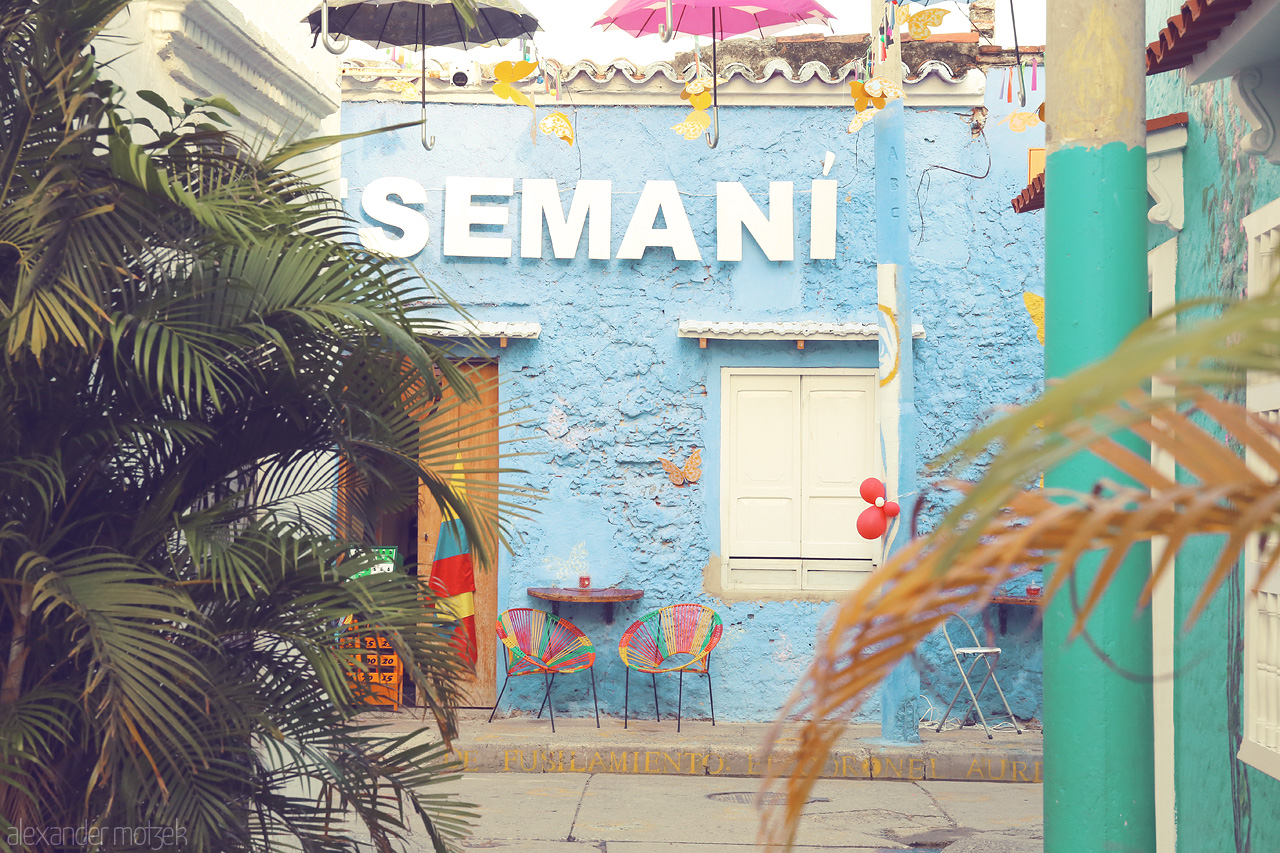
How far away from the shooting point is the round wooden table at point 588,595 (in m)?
8.45

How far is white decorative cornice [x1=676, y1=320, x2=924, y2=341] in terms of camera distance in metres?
8.77

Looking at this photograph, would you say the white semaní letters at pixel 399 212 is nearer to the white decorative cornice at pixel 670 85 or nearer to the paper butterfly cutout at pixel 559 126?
the white decorative cornice at pixel 670 85

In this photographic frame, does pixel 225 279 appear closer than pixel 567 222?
Yes

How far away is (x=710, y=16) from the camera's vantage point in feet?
26.1

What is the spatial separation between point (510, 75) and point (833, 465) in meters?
3.72

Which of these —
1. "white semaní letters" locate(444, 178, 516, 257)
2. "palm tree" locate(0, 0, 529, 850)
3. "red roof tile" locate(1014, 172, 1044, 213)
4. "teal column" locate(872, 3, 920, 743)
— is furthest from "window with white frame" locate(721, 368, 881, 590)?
"palm tree" locate(0, 0, 529, 850)

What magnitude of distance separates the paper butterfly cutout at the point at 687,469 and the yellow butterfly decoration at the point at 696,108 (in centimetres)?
242

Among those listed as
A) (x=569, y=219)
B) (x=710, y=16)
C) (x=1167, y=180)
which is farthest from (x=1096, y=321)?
(x=569, y=219)

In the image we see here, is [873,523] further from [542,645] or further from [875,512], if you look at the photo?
[542,645]

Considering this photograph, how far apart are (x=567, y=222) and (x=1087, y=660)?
22.2 feet

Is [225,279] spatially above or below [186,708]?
above

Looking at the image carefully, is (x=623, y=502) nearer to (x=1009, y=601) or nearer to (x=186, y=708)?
(x=1009, y=601)

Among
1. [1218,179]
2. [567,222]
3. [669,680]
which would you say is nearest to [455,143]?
[567,222]

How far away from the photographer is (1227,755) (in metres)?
4.27
